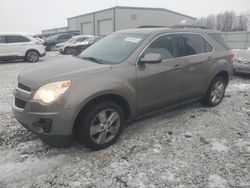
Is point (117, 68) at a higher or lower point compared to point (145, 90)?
higher

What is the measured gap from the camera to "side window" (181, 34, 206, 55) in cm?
493

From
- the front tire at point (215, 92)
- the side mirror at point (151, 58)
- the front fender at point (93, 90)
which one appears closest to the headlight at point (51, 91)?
the front fender at point (93, 90)

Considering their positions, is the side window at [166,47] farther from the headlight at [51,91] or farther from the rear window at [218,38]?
the headlight at [51,91]

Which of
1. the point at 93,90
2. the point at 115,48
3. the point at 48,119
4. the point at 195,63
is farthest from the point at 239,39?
the point at 48,119

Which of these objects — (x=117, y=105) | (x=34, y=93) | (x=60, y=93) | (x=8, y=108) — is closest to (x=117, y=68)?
(x=117, y=105)

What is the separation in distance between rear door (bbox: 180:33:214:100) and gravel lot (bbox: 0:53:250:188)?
63cm

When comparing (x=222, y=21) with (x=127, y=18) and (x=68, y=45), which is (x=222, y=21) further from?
(x=68, y=45)

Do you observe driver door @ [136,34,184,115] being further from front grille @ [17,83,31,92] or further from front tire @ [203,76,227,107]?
front grille @ [17,83,31,92]

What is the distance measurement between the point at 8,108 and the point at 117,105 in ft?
10.1

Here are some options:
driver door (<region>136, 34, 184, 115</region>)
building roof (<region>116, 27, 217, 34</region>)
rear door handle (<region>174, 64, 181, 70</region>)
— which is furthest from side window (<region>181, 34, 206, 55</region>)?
rear door handle (<region>174, 64, 181, 70</region>)

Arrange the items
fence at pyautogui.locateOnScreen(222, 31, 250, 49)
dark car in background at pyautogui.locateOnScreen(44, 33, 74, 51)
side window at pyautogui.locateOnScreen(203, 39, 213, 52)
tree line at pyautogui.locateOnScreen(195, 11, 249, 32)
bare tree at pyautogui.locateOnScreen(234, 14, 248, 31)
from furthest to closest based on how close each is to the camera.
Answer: tree line at pyautogui.locateOnScreen(195, 11, 249, 32) → bare tree at pyautogui.locateOnScreen(234, 14, 248, 31) → dark car in background at pyautogui.locateOnScreen(44, 33, 74, 51) → fence at pyautogui.locateOnScreen(222, 31, 250, 49) → side window at pyautogui.locateOnScreen(203, 39, 213, 52)

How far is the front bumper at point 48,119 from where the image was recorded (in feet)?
10.9

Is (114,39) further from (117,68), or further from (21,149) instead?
(21,149)

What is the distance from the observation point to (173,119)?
5.16 m
